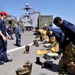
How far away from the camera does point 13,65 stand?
8.98 m

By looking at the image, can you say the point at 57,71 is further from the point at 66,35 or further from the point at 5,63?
the point at 5,63

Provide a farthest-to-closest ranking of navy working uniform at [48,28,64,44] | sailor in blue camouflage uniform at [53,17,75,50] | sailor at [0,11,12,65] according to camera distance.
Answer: sailor at [0,11,12,65] → navy working uniform at [48,28,64,44] → sailor in blue camouflage uniform at [53,17,75,50]

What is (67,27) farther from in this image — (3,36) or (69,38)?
(3,36)

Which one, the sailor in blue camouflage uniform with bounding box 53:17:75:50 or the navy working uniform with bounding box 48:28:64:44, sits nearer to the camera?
the sailor in blue camouflage uniform with bounding box 53:17:75:50

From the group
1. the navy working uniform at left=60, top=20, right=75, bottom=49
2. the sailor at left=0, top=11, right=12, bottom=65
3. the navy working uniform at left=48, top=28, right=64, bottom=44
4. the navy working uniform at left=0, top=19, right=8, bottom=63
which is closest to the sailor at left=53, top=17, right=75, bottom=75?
the navy working uniform at left=60, top=20, right=75, bottom=49

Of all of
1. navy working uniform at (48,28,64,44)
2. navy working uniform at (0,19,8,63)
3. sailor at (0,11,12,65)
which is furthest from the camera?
navy working uniform at (0,19,8,63)

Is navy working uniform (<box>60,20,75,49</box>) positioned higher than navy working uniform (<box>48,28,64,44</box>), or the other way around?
navy working uniform (<box>60,20,75,49</box>)

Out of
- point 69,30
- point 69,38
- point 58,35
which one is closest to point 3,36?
point 58,35

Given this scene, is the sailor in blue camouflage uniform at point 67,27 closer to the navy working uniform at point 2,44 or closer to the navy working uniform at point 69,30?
the navy working uniform at point 69,30

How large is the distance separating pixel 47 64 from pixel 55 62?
990mm

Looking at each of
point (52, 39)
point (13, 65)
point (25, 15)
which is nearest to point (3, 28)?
point (13, 65)

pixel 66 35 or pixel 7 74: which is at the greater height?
pixel 66 35

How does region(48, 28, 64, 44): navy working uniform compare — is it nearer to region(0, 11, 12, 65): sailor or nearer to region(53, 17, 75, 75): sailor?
region(53, 17, 75, 75): sailor

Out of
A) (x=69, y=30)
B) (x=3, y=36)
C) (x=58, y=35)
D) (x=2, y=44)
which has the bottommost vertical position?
(x=2, y=44)
